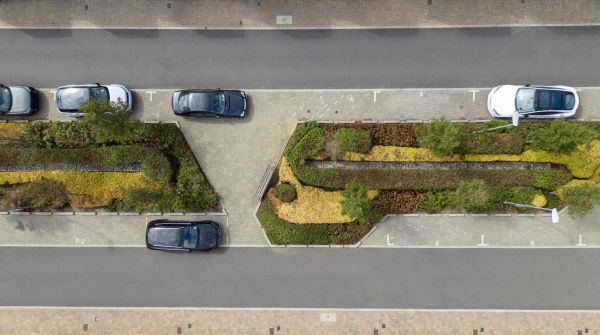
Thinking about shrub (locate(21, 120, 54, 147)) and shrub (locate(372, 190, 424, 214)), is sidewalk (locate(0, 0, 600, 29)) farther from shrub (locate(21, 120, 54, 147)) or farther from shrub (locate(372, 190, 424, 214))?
shrub (locate(372, 190, 424, 214))

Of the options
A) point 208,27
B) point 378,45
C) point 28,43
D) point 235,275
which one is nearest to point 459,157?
point 378,45

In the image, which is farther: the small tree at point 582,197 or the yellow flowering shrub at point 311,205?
the yellow flowering shrub at point 311,205

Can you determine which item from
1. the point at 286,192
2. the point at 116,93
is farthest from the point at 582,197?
the point at 116,93

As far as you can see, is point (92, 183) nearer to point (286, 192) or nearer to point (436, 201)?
point (286, 192)

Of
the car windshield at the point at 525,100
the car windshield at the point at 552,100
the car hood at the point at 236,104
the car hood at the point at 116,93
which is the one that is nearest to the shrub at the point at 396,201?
the car windshield at the point at 525,100

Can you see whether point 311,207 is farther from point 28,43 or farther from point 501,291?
point 28,43

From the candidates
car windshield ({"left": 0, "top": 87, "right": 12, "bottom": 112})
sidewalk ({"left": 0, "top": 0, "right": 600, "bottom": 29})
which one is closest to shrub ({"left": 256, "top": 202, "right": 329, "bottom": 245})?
sidewalk ({"left": 0, "top": 0, "right": 600, "bottom": 29})

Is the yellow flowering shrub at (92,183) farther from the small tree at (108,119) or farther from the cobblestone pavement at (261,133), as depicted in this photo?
the small tree at (108,119)

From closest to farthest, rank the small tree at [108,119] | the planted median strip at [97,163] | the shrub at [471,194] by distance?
the small tree at [108,119] → the shrub at [471,194] → the planted median strip at [97,163]

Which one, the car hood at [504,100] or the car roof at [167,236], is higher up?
the car hood at [504,100]
